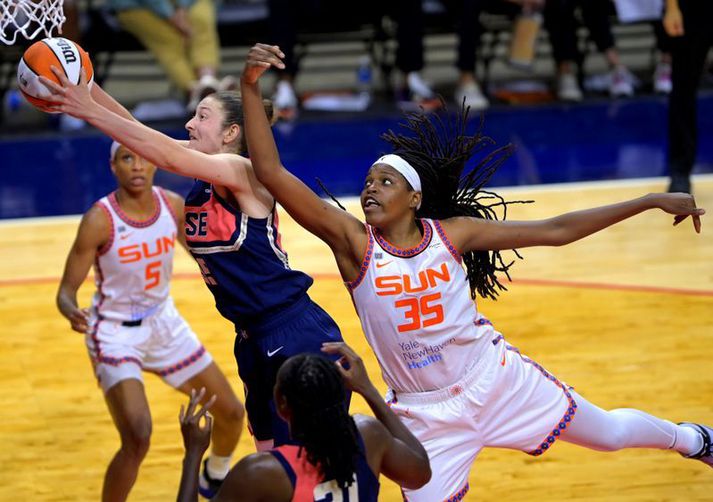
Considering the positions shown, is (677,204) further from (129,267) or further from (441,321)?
(129,267)

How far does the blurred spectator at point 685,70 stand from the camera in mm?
8406

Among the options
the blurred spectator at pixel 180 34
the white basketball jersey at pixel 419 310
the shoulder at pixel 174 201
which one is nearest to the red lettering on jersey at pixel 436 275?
A: the white basketball jersey at pixel 419 310

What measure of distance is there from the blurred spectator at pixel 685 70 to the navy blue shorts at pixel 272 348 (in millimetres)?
5033

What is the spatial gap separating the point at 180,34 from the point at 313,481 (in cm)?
838

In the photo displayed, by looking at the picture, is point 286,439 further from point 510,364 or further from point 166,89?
point 166,89

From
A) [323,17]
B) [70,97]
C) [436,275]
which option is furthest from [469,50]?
[70,97]

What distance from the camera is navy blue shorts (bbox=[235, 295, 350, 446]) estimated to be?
4145 millimetres

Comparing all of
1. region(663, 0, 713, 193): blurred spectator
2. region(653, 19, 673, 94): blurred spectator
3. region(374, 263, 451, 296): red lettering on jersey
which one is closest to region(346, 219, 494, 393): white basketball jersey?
region(374, 263, 451, 296): red lettering on jersey

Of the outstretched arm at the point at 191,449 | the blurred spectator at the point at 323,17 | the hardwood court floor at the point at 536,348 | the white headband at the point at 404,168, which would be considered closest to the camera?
the outstretched arm at the point at 191,449

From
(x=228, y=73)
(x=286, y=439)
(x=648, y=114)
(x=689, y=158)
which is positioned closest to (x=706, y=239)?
(x=689, y=158)

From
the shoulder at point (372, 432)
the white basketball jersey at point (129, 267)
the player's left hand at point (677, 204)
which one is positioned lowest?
the white basketball jersey at point (129, 267)

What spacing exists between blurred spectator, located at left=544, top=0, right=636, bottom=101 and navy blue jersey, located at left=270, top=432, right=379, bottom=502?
8809mm

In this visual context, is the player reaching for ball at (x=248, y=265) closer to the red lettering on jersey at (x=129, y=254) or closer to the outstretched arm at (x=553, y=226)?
the outstretched arm at (x=553, y=226)

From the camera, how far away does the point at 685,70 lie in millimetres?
8586
